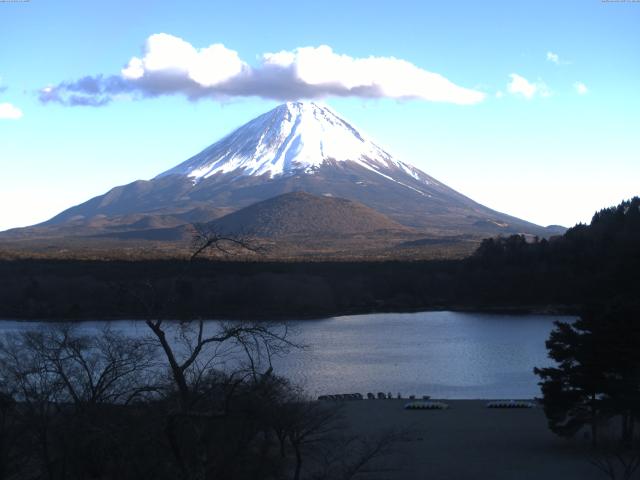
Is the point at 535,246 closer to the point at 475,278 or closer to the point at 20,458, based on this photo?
the point at 475,278

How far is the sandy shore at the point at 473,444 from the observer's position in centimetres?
1252

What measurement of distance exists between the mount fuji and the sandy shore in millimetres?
83826

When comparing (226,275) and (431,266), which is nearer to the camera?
(226,275)

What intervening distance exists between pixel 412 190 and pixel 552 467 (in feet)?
379

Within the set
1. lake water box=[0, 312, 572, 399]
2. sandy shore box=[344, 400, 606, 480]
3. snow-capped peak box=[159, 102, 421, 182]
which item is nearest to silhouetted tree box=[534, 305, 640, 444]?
sandy shore box=[344, 400, 606, 480]

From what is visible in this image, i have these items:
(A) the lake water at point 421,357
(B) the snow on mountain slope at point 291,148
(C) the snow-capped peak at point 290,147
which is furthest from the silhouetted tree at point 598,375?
(C) the snow-capped peak at point 290,147

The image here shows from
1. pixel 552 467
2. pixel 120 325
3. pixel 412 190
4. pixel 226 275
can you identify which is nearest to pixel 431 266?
pixel 226 275

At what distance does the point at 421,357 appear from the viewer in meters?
27.1

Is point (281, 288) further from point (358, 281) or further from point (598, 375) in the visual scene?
point (598, 375)

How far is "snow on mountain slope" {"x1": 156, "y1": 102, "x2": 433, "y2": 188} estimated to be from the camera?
136000 millimetres

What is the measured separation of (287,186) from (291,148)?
15533 mm

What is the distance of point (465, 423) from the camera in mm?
16484

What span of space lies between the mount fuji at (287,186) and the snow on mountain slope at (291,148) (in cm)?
15

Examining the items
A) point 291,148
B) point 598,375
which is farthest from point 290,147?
point 598,375
